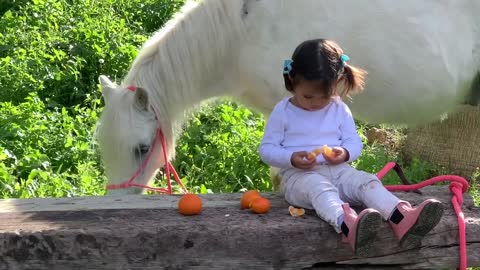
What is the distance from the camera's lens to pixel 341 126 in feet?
8.01

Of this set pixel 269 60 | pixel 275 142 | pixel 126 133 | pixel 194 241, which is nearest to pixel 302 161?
pixel 275 142

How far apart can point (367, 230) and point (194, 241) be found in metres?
0.56

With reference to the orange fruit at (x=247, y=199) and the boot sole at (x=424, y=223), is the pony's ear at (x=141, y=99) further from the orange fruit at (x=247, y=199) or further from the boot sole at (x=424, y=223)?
the boot sole at (x=424, y=223)

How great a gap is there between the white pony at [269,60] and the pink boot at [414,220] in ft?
5.11

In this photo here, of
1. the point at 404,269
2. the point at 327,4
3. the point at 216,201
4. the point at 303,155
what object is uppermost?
the point at 327,4

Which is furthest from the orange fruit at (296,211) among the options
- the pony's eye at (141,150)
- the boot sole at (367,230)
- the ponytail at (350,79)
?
the pony's eye at (141,150)

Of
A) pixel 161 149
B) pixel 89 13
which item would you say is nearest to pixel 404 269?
pixel 161 149

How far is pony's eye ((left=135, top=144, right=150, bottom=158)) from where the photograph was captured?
3238 millimetres

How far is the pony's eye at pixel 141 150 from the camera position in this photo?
3.24 meters

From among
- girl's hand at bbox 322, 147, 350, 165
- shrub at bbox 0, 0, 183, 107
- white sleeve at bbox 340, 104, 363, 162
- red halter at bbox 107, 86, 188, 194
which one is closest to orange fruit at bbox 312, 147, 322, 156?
girl's hand at bbox 322, 147, 350, 165

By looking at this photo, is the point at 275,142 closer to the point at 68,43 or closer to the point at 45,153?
the point at 45,153

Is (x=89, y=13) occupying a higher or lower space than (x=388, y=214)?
higher

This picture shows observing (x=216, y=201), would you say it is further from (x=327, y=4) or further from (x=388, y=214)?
(x=327, y=4)

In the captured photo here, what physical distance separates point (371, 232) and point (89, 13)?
19.4 ft
